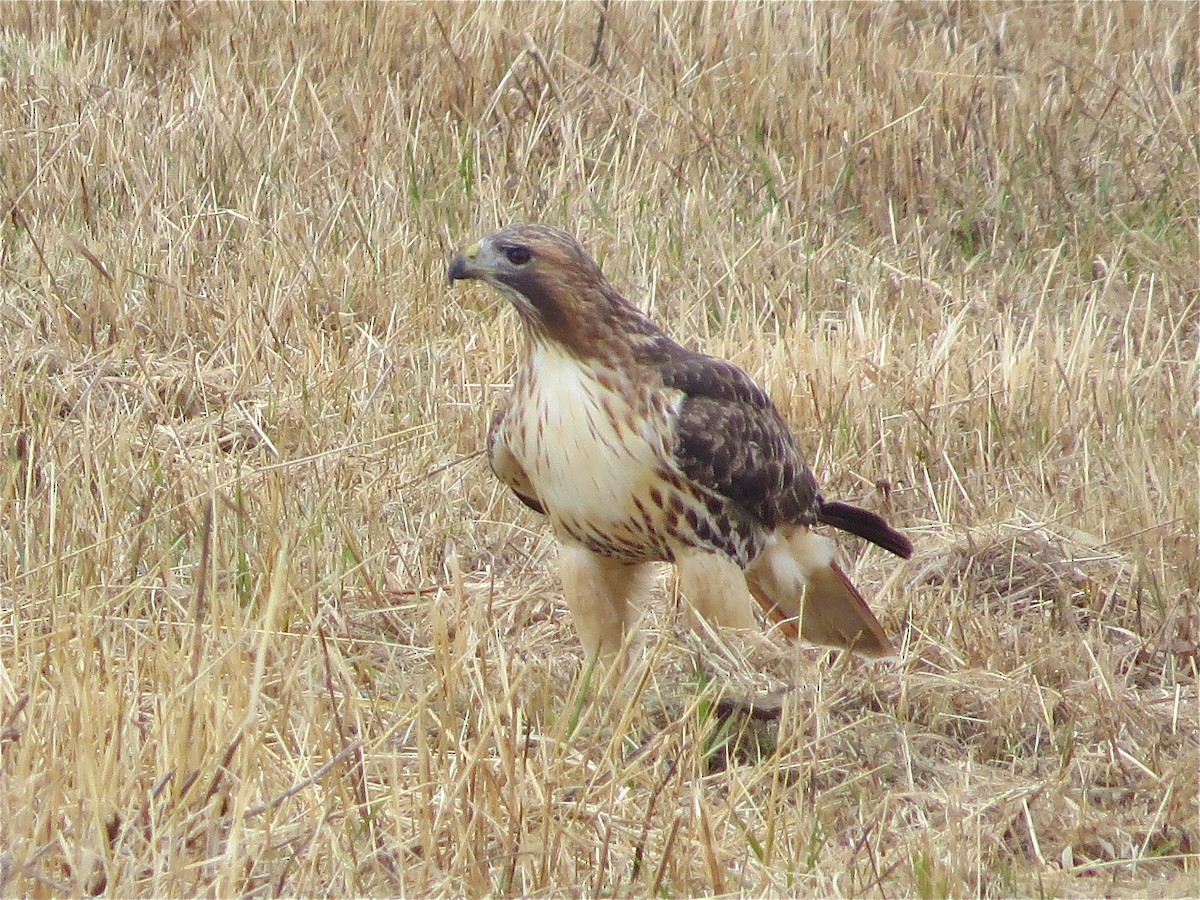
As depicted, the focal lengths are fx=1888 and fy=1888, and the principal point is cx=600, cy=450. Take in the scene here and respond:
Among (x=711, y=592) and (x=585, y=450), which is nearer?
(x=585, y=450)

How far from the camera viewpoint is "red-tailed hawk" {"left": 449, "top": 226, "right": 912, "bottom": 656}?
13.4ft

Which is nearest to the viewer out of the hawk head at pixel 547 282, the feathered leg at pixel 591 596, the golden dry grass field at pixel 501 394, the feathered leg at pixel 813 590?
the golden dry grass field at pixel 501 394

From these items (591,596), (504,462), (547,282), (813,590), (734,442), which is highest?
(547,282)

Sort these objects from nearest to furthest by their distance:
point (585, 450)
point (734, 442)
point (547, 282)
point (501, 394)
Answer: point (585, 450) → point (547, 282) → point (734, 442) → point (501, 394)

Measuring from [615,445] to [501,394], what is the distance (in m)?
1.83

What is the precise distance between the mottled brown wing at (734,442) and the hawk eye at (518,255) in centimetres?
38

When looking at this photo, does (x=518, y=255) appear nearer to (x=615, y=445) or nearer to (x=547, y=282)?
(x=547, y=282)

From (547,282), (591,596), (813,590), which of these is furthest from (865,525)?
(547,282)

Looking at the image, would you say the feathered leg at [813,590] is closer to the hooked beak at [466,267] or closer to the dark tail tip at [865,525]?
the dark tail tip at [865,525]

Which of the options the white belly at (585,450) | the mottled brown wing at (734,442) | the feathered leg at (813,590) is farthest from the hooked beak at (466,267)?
the feathered leg at (813,590)

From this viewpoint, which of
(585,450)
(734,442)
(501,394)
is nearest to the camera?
(585,450)

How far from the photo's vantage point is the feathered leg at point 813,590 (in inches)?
184

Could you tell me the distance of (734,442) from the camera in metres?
4.27

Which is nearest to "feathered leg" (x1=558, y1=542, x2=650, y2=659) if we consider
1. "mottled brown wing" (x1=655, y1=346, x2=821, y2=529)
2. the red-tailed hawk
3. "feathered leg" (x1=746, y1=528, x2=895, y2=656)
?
the red-tailed hawk
